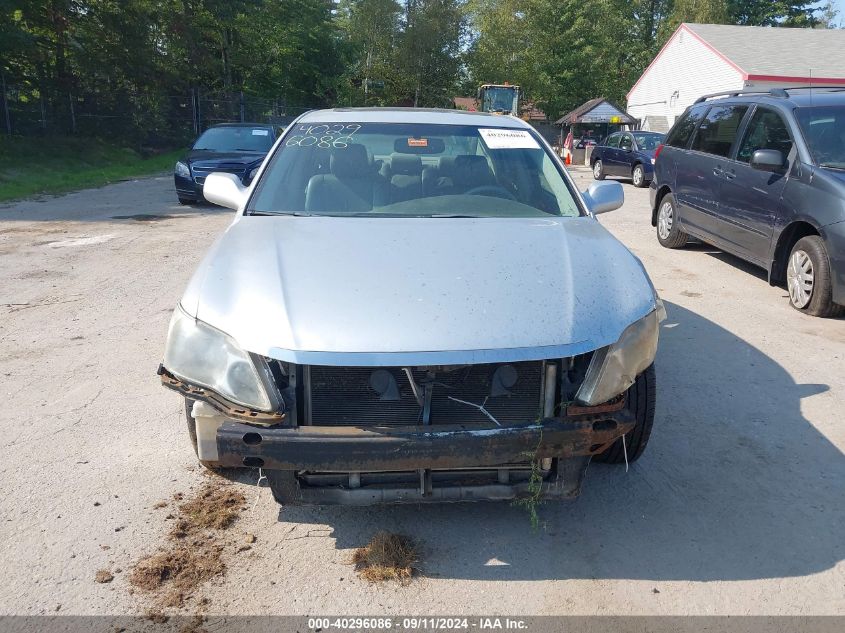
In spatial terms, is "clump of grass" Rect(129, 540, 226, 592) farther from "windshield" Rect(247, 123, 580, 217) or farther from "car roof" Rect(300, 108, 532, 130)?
"car roof" Rect(300, 108, 532, 130)

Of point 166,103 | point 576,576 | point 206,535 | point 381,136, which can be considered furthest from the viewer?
point 166,103

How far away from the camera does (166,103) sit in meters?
27.4

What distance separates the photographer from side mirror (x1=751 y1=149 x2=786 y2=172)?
6488mm

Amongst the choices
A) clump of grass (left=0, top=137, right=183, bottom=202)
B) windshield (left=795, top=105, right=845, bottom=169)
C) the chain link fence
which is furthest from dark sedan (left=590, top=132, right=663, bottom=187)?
the chain link fence

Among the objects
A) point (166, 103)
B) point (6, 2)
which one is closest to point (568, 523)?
point (6, 2)

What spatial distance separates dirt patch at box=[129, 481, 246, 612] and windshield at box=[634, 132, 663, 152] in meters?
18.7

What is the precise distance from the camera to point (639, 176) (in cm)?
1938

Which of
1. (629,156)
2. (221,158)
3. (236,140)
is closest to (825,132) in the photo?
(221,158)

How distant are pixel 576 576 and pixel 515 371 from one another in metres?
0.85

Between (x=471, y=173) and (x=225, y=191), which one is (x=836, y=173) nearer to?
(x=471, y=173)

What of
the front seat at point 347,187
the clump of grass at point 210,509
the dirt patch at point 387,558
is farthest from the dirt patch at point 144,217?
the dirt patch at point 387,558

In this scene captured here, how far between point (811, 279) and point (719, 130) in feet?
8.11

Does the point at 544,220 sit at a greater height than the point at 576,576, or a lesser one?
greater

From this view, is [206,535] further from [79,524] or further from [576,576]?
[576,576]
